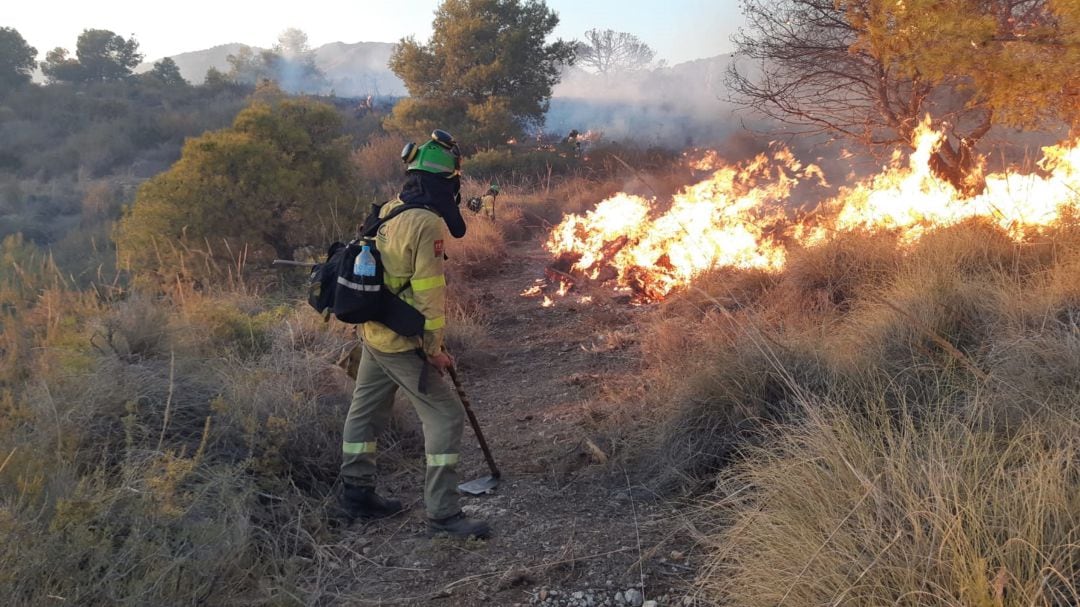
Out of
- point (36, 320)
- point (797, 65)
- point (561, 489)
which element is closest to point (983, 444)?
point (561, 489)

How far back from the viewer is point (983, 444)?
2652 mm

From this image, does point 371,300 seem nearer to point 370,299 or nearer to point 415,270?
point 370,299

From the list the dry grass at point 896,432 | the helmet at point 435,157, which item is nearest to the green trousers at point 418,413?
the helmet at point 435,157

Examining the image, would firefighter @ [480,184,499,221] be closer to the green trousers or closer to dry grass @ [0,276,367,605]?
dry grass @ [0,276,367,605]

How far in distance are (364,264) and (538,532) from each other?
1526 mm

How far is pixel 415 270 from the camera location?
3.48 metres

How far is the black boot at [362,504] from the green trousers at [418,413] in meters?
0.04

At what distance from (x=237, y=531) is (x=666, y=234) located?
641 centimetres

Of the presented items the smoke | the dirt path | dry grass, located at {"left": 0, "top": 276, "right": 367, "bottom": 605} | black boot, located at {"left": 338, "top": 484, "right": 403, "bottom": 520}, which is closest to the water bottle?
dry grass, located at {"left": 0, "top": 276, "right": 367, "bottom": 605}

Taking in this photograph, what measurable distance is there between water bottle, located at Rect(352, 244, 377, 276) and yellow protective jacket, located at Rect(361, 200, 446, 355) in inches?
2.9

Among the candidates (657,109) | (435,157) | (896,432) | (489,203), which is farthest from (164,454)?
(657,109)

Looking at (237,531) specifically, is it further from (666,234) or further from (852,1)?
(852,1)

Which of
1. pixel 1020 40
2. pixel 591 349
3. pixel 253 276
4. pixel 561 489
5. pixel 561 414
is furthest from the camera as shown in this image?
pixel 253 276

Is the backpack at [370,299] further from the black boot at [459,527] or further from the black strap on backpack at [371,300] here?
the black boot at [459,527]
